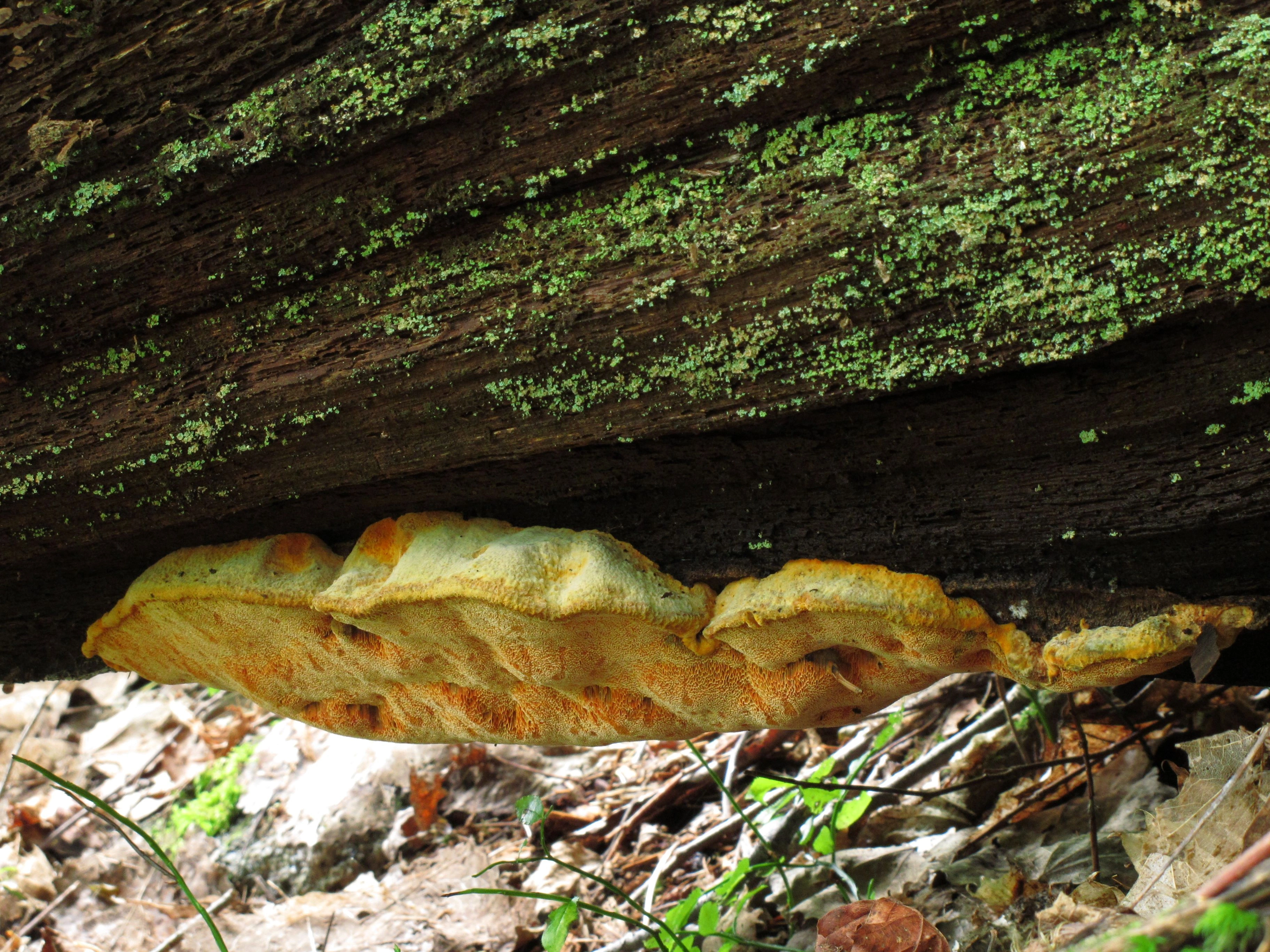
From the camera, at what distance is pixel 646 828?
3436mm

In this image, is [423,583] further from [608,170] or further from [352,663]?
[608,170]

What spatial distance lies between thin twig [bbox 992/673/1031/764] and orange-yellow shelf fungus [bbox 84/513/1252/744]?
1108 mm

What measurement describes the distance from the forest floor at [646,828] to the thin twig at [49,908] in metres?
0.02

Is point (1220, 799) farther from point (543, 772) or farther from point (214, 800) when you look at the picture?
point (214, 800)

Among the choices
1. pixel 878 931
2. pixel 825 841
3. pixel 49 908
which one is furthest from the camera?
pixel 49 908

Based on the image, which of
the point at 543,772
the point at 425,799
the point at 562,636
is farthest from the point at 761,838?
the point at 425,799

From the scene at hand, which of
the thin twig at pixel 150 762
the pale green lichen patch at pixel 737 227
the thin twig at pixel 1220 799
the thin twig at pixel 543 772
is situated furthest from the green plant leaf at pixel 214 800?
the thin twig at pixel 1220 799

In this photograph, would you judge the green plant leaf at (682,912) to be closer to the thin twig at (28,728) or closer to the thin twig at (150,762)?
the thin twig at (150,762)

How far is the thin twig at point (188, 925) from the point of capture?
3252 mm

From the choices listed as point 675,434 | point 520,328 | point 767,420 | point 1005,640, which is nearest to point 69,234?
point 520,328

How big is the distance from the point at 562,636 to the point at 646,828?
6.97 ft

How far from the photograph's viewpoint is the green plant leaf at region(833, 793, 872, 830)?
8.32 feet

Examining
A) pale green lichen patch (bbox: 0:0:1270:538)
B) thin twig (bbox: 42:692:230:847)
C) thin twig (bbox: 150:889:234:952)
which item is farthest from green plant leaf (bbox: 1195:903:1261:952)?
thin twig (bbox: 42:692:230:847)

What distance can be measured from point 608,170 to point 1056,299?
676mm
